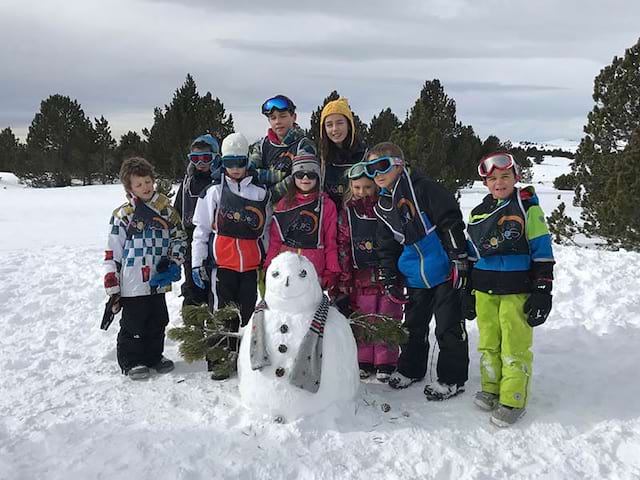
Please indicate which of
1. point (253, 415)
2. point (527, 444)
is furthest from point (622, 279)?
point (253, 415)

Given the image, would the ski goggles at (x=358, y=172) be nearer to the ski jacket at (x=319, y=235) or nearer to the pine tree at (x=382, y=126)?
the ski jacket at (x=319, y=235)

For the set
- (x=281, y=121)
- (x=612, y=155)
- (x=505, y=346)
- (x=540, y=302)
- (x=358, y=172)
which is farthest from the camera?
(x=612, y=155)

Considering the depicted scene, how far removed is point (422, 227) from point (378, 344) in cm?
117

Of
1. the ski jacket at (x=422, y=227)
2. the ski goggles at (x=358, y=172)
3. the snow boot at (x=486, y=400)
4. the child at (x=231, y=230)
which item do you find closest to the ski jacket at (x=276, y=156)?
the child at (x=231, y=230)

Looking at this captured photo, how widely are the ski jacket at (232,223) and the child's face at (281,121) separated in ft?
1.99

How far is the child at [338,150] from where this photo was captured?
14.8ft

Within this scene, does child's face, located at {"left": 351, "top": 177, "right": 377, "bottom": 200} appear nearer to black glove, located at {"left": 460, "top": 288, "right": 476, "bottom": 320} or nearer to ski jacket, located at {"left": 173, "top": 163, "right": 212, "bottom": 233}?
black glove, located at {"left": 460, "top": 288, "right": 476, "bottom": 320}

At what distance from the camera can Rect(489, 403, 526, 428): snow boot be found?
352cm

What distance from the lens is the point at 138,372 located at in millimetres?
4305

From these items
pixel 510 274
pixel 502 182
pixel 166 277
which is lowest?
pixel 166 277

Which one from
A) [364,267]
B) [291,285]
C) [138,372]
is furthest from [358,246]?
[138,372]

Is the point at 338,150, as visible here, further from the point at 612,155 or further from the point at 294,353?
the point at 612,155

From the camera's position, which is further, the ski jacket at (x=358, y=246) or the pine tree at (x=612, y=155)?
the pine tree at (x=612, y=155)

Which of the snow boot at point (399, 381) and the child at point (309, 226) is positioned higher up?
the child at point (309, 226)
